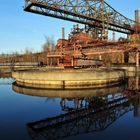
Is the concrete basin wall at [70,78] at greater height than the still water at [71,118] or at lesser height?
greater

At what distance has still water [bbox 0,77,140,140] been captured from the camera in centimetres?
1089

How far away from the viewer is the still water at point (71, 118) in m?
10.9

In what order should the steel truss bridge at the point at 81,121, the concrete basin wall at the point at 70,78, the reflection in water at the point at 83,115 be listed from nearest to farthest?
the steel truss bridge at the point at 81,121 < the reflection in water at the point at 83,115 < the concrete basin wall at the point at 70,78

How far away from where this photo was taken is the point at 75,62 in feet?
105

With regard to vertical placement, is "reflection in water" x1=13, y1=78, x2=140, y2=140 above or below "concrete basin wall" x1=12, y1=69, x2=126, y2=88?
below

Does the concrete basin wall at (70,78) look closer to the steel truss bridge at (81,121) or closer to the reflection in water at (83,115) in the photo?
the reflection in water at (83,115)

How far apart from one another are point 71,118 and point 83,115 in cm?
92

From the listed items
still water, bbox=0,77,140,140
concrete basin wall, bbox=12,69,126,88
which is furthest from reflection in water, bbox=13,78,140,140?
concrete basin wall, bbox=12,69,126,88

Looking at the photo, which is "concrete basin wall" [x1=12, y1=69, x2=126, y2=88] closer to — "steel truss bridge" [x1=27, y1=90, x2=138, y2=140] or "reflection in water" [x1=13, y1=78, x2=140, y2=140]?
"reflection in water" [x1=13, y1=78, x2=140, y2=140]

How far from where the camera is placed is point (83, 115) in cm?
1440

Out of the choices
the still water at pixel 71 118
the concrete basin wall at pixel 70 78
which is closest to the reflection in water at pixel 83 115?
the still water at pixel 71 118

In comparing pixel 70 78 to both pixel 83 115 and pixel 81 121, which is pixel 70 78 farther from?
pixel 81 121

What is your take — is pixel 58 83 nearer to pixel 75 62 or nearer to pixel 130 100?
pixel 75 62

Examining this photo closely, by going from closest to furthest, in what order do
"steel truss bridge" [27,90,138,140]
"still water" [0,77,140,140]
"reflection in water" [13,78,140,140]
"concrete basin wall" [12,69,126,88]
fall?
"still water" [0,77,140,140] → "steel truss bridge" [27,90,138,140] → "reflection in water" [13,78,140,140] → "concrete basin wall" [12,69,126,88]
